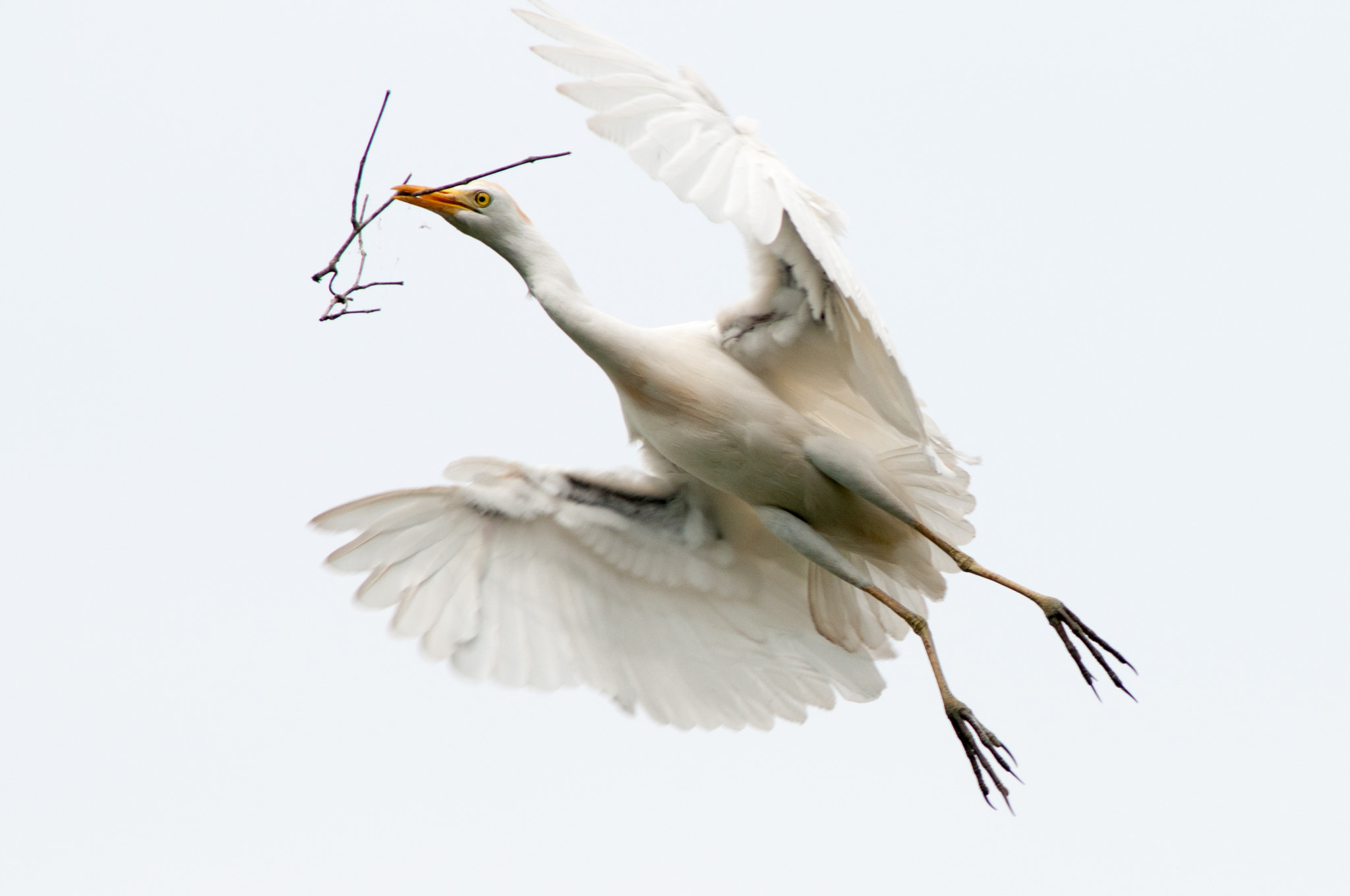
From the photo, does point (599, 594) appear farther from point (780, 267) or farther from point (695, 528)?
point (780, 267)

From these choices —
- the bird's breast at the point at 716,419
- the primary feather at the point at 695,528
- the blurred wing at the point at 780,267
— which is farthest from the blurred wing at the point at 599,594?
the blurred wing at the point at 780,267

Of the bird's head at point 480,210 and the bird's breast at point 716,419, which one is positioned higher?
the bird's head at point 480,210

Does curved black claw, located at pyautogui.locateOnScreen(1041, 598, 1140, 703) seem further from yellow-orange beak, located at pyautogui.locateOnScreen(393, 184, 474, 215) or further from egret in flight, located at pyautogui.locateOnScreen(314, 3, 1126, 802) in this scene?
yellow-orange beak, located at pyautogui.locateOnScreen(393, 184, 474, 215)

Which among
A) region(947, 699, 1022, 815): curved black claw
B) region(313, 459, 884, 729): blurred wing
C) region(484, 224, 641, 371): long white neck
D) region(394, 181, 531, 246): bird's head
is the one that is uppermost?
region(394, 181, 531, 246): bird's head

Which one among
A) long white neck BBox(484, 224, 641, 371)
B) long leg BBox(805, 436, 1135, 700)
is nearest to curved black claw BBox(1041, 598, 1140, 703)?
long leg BBox(805, 436, 1135, 700)

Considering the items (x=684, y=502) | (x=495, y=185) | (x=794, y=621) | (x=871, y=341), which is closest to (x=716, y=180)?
(x=871, y=341)

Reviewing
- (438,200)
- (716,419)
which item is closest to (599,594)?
(716,419)

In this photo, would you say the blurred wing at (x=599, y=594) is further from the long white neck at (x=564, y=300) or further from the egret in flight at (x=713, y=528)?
the long white neck at (x=564, y=300)
